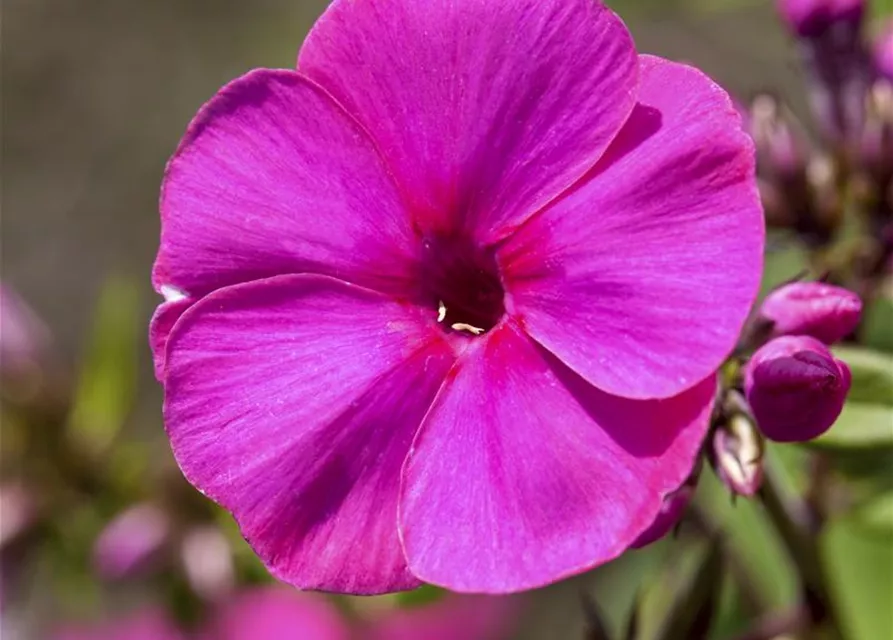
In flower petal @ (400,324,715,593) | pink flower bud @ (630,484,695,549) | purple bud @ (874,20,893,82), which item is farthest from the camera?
purple bud @ (874,20,893,82)

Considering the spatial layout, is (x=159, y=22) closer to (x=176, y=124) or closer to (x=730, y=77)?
(x=176, y=124)

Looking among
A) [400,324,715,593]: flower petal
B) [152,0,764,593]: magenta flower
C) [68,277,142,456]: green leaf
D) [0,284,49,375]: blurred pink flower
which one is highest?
[152,0,764,593]: magenta flower

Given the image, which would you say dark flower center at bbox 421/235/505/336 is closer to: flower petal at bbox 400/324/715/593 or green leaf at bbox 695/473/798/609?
flower petal at bbox 400/324/715/593

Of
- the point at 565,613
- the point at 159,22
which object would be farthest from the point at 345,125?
the point at 159,22

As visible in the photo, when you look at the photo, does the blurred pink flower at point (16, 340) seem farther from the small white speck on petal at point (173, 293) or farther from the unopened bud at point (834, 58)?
the unopened bud at point (834, 58)

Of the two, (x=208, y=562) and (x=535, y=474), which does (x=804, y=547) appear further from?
(x=208, y=562)

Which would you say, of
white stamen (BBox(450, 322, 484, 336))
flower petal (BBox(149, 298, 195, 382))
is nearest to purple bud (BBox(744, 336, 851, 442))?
white stamen (BBox(450, 322, 484, 336))

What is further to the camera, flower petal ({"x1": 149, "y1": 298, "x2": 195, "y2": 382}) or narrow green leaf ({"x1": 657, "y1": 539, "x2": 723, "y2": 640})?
narrow green leaf ({"x1": 657, "y1": 539, "x2": 723, "y2": 640})
